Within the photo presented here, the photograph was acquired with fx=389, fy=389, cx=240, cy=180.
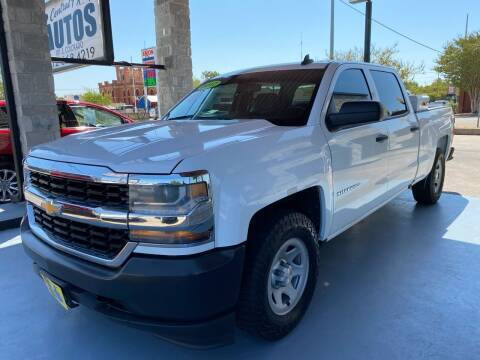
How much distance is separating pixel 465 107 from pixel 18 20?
4063cm

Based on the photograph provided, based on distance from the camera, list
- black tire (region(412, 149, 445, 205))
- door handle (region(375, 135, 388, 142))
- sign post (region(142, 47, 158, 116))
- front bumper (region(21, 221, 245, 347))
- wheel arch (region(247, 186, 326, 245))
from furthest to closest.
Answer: sign post (region(142, 47, 158, 116)) → black tire (region(412, 149, 445, 205)) → door handle (region(375, 135, 388, 142)) → wheel arch (region(247, 186, 326, 245)) → front bumper (region(21, 221, 245, 347))

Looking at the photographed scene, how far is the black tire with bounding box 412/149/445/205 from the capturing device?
17.1ft

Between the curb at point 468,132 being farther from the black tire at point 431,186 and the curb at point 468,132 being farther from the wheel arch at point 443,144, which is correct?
the black tire at point 431,186

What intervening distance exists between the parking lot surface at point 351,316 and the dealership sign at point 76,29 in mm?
4268

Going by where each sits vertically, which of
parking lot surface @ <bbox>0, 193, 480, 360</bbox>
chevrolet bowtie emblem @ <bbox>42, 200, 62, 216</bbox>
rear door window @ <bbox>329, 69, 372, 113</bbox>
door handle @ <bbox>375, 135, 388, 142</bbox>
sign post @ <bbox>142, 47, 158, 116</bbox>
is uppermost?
sign post @ <bbox>142, 47, 158, 116</bbox>

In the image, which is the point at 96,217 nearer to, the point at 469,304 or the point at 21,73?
the point at 469,304

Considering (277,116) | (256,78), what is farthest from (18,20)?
(277,116)

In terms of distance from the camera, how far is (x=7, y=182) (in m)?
6.14

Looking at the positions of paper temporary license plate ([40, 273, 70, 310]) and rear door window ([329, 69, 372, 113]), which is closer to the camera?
paper temporary license plate ([40, 273, 70, 310])

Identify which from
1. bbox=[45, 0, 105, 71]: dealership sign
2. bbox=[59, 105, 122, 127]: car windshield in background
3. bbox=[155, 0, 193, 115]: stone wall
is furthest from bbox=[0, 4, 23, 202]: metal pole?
bbox=[155, 0, 193, 115]: stone wall

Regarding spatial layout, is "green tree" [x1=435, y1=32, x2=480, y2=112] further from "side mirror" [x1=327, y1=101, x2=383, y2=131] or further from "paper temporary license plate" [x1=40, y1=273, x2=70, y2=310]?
"paper temporary license plate" [x1=40, y1=273, x2=70, y2=310]

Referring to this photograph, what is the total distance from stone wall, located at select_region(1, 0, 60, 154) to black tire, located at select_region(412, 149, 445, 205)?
5.40 meters

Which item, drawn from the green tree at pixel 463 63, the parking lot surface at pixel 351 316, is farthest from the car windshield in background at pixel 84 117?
the green tree at pixel 463 63

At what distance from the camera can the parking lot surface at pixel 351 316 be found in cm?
242
